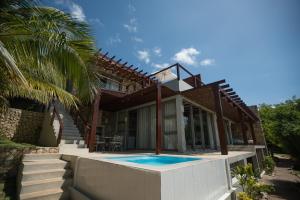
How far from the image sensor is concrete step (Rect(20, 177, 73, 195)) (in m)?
3.47

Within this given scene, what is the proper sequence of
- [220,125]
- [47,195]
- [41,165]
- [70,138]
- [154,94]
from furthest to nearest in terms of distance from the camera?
[154,94], [70,138], [220,125], [41,165], [47,195]

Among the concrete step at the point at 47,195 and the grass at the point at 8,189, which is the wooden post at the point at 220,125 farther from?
the grass at the point at 8,189

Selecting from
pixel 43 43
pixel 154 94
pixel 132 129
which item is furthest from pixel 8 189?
pixel 132 129

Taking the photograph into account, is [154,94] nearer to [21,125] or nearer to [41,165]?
[41,165]

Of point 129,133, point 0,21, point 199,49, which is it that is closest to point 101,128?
point 129,133

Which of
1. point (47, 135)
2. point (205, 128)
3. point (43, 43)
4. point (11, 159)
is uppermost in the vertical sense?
point (43, 43)

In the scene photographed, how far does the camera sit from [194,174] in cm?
274

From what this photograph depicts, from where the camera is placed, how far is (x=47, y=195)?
3.47 m

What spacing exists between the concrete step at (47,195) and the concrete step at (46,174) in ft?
1.45

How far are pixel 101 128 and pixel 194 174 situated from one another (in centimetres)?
1045

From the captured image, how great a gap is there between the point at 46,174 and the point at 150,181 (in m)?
3.47

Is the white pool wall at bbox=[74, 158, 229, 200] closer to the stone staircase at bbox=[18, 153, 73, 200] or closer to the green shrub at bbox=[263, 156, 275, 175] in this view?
the stone staircase at bbox=[18, 153, 73, 200]

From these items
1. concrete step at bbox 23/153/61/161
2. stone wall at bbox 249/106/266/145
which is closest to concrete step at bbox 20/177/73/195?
concrete step at bbox 23/153/61/161

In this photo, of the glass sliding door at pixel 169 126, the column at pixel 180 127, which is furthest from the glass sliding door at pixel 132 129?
the column at pixel 180 127
